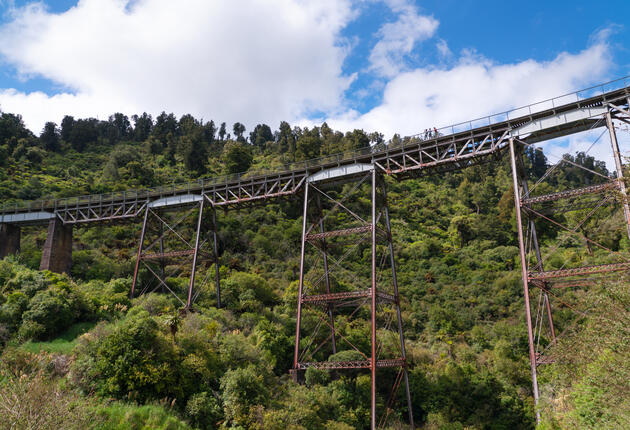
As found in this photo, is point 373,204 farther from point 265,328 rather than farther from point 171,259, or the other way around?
point 171,259

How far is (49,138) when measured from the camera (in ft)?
217

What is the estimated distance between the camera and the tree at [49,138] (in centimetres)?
6544

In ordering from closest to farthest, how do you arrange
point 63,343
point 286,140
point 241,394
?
point 241,394, point 63,343, point 286,140

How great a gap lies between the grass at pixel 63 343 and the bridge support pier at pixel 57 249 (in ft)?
37.5

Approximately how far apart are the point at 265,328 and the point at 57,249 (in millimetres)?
17736

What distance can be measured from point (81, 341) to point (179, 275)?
17.5 metres

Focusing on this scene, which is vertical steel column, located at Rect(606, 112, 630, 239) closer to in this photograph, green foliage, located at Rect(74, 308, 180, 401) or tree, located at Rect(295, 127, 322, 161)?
green foliage, located at Rect(74, 308, 180, 401)

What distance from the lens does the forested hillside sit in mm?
13031

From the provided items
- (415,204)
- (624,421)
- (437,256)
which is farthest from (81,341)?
(415,204)

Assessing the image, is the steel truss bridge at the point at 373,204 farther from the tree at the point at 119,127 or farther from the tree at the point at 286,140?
the tree at the point at 119,127

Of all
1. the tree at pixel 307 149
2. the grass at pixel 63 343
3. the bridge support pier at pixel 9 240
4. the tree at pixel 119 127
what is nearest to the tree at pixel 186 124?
the tree at pixel 119 127

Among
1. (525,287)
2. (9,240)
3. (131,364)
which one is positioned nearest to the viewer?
(131,364)

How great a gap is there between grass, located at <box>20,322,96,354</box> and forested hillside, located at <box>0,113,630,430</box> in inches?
3.6

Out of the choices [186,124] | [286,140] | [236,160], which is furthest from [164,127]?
[236,160]
